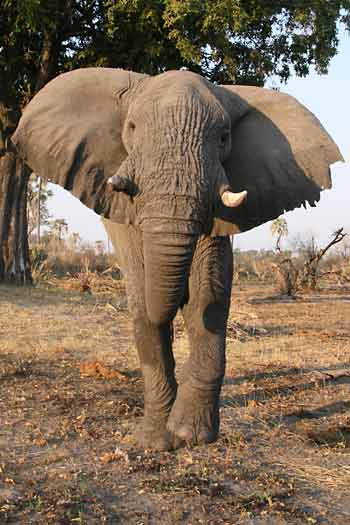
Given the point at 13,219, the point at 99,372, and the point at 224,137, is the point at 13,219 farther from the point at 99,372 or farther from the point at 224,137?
the point at 224,137

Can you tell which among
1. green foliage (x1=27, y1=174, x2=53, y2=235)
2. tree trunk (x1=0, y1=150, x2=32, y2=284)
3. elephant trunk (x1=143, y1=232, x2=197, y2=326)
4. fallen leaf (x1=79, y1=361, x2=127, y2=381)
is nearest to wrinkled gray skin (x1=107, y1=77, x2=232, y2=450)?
elephant trunk (x1=143, y1=232, x2=197, y2=326)

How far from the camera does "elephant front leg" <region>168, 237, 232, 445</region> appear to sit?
4.01 metres

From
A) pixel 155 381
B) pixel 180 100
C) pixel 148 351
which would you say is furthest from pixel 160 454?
pixel 180 100

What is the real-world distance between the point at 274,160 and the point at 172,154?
0.92m

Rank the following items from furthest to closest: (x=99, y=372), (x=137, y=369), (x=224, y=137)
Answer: (x=137, y=369)
(x=99, y=372)
(x=224, y=137)

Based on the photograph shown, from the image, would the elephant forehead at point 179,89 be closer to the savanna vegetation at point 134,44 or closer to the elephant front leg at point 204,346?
the elephant front leg at point 204,346

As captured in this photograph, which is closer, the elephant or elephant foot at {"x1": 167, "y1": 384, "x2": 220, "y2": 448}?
the elephant

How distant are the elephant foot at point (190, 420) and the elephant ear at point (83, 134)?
117 cm

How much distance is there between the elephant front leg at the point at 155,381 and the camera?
408cm

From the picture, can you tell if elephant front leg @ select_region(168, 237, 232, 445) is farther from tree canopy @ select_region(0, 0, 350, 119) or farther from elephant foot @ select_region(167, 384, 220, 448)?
tree canopy @ select_region(0, 0, 350, 119)

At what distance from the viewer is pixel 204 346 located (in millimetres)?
4094

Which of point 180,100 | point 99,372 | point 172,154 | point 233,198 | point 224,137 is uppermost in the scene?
point 180,100

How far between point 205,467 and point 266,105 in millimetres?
2133

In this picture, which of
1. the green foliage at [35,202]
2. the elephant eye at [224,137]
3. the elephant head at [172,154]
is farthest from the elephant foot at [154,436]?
the green foliage at [35,202]
